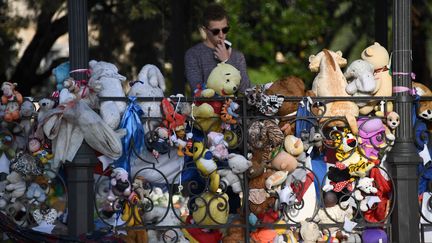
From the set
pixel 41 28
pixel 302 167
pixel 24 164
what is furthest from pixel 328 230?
pixel 41 28

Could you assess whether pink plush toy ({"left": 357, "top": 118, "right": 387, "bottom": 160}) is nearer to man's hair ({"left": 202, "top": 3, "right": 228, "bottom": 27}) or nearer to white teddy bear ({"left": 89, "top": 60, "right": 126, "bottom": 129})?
man's hair ({"left": 202, "top": 3, "right": 228, "bottom": 27})

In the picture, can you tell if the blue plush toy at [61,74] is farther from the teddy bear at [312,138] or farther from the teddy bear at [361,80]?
the teddy bear at [361,80]

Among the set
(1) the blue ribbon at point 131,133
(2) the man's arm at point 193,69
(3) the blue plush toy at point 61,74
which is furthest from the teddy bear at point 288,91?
(3) the blue plush toy at point 61,74

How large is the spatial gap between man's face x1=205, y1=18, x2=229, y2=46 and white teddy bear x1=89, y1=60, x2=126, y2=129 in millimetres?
1110

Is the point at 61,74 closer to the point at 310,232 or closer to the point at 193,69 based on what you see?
the point at 193,69

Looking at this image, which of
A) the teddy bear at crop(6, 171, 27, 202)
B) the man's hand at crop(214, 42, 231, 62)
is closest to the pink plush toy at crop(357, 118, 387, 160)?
the man's hand at crop(214, 42, 231, 62)

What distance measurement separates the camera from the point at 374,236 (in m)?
8.42

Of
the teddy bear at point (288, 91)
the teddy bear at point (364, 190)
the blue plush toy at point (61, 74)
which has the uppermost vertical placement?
the blue plush toy at point (61, 74)

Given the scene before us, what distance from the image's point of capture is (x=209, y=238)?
8.41m

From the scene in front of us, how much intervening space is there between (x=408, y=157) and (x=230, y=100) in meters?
1.51

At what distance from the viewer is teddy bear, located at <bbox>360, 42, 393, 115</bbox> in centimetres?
854

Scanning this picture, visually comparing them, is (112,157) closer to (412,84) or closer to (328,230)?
(328,230)

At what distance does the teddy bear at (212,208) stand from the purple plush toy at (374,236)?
45.9 inches

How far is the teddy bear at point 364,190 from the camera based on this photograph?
8.35 m
